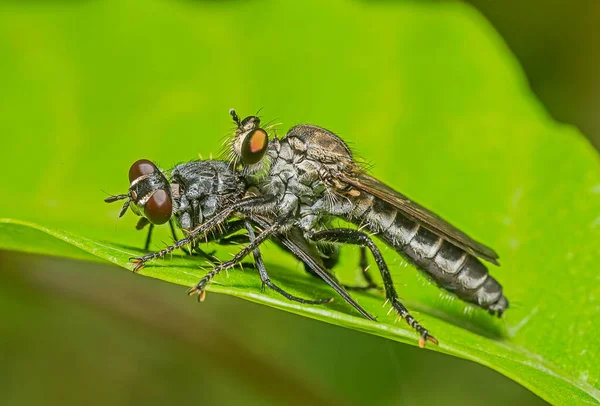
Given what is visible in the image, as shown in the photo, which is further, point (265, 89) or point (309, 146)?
point (265, 89)

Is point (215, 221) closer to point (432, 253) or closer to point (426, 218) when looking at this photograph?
point (426, 218)

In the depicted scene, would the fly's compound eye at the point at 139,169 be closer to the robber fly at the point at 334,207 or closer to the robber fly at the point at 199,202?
the robber fly at the point at 199,202

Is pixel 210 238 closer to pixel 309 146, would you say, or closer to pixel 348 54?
pixel 309 146

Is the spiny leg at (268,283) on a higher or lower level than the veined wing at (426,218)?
lower

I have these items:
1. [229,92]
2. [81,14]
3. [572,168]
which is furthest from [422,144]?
[81,14]

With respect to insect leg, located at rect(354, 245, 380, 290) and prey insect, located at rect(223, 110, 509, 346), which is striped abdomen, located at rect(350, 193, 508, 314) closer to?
prey insect, located at rect(223, 110, 509, 346)

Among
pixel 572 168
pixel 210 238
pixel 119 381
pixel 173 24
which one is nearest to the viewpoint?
pixel 210 238

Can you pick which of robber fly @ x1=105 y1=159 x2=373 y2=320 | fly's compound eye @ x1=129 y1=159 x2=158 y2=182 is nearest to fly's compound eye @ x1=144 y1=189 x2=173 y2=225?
robber fly @ x1=105 y1=159 x2=373 y2=320

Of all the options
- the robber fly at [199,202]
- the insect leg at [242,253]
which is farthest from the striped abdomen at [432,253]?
the insect leg at [242,253]

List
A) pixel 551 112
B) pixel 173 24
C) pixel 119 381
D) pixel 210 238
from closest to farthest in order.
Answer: pixel 210 238 < pixel 119 381 < pixel 173 24 < pixel 551 112
